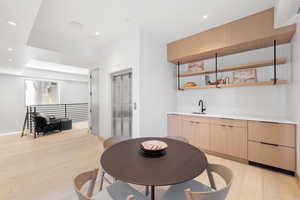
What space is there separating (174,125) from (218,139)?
107 centimetres

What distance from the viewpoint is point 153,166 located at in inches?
42.4

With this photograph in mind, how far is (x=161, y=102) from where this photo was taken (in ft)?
11.5

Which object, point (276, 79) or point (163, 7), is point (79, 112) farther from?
point (276, 79)

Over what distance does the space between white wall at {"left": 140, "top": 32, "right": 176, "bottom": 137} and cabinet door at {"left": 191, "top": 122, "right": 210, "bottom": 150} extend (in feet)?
2.65

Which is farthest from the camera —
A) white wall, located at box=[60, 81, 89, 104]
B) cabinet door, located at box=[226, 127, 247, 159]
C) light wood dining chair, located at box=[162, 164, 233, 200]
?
white wall, located at box=[60, 81, 89, 104]

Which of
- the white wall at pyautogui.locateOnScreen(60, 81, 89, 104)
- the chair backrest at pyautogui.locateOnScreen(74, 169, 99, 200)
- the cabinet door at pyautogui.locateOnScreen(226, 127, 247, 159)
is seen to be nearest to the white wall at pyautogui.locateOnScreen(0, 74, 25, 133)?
the white wall at pyautogui.locateOnScreen(60, 81, 89, 104)

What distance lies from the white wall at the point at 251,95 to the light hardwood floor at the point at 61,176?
Answer: 1.17 m

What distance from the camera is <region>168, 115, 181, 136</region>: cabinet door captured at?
3.47 meters

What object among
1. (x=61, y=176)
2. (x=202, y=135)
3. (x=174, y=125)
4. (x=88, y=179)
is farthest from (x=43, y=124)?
(x=202, y=135)

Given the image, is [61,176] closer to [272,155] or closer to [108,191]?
[108,191]

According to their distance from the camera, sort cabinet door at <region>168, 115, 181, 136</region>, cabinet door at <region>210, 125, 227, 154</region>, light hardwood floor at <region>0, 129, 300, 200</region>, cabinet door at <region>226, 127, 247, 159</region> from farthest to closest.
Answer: cabinet door at <region>168, 115, 181, 136</region>
cabinet door at <region>210, 125, 227, 154</region>
cabinet door at <region>226, 127, 247, 159</region>
light hardwood floor at <region>0, 129, 300, 200</region>

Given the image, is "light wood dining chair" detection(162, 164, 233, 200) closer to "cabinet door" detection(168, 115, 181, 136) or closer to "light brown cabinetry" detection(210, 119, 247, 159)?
"light brown cabinetry" detection(210, 119, 247, 159)

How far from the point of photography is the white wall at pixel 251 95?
8.66ft

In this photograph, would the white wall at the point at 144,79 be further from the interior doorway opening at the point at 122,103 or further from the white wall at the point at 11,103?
the white wall at the point at 11,103
